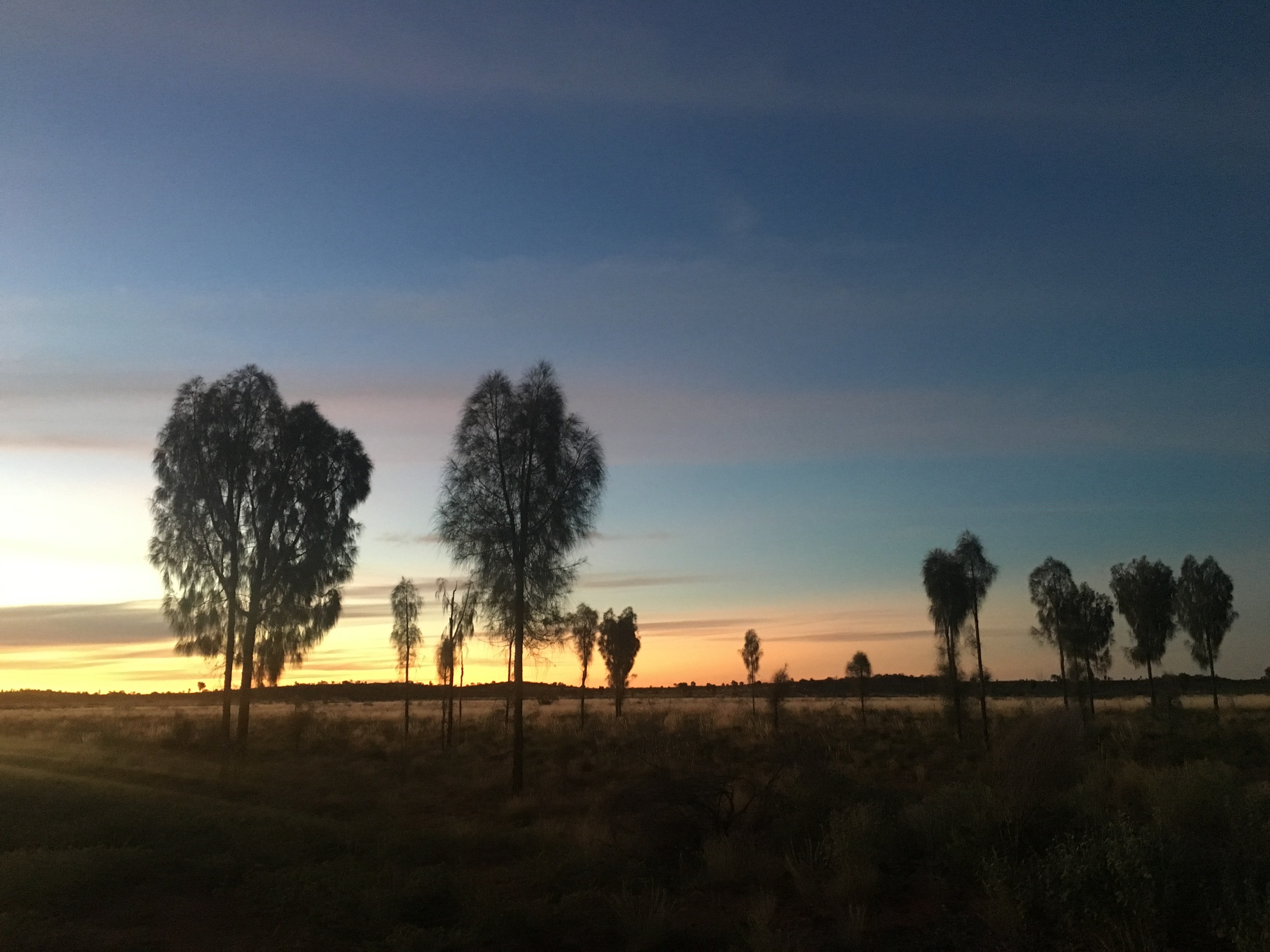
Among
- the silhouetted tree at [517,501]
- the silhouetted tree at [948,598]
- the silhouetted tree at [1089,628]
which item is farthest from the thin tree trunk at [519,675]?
the silhouetted tree at [1089,628]

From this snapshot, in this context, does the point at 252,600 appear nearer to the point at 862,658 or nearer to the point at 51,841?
the point at 51,841

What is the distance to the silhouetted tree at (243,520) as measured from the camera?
28797mm

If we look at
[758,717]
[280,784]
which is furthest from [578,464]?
[758,717]

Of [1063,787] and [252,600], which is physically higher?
[252,600]

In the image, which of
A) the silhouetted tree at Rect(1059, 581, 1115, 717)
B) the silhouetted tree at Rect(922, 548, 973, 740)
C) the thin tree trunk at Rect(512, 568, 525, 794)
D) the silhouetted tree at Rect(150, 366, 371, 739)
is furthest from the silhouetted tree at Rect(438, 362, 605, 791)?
the silhouetted tree at Rect(1059, 581, 1115, 717)

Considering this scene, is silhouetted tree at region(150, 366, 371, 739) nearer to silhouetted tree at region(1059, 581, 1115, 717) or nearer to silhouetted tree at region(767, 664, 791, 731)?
silhouetted tree at region(767, 664, 791, 731)

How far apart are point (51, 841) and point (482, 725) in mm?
36543

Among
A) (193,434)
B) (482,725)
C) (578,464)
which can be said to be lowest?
(482,725)

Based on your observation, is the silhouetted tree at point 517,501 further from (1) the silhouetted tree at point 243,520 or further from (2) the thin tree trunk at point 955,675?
(2) the thin tree trunk at point 955,675

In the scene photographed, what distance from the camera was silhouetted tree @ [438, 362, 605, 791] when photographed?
79.8ft

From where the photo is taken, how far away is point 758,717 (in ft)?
148

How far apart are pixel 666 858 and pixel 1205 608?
51.4 meters

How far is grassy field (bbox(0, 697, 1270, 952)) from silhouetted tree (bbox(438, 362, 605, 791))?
4.99 meters

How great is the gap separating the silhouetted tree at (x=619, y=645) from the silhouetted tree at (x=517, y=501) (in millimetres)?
31082
